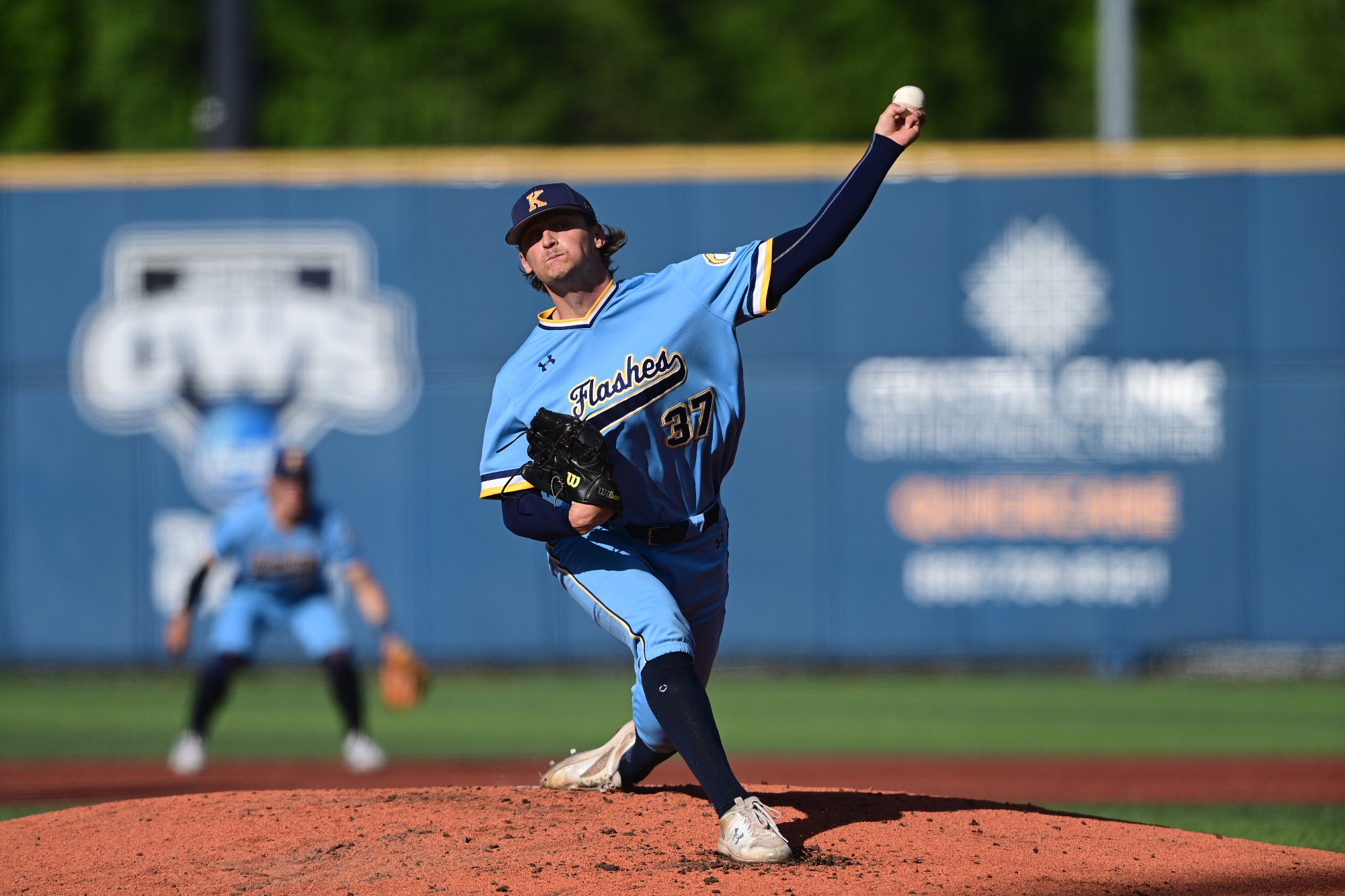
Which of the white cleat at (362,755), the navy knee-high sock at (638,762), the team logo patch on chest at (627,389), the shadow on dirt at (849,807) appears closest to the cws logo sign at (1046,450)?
the white cleat at (362,755)

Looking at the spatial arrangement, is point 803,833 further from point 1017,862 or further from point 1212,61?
point 1212,61

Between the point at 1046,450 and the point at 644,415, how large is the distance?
27.1ft

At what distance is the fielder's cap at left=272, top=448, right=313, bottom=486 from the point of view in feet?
24.6

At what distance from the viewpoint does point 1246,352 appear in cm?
1147

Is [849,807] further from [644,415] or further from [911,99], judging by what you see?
[911,99]

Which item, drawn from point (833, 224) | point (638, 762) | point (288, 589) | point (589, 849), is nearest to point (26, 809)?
point (288, 589)

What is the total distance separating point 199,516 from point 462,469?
7.01ft

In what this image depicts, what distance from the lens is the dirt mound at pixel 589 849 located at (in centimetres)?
343

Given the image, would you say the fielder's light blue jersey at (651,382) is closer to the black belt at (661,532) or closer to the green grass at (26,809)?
the black belt at (661,532)

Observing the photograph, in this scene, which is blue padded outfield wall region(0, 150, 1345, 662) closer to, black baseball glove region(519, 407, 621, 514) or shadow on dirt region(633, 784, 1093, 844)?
shadow on dirt region(633, 784, 1093, 844)

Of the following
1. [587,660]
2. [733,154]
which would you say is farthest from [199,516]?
[733,154]

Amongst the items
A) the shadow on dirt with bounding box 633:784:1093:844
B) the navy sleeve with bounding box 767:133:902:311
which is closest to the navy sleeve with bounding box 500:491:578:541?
the navy sleeve with bounding box 767:133:902:311

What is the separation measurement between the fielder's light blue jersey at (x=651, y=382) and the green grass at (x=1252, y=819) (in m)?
2.53

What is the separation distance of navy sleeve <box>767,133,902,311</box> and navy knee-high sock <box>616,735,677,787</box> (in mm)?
1345
